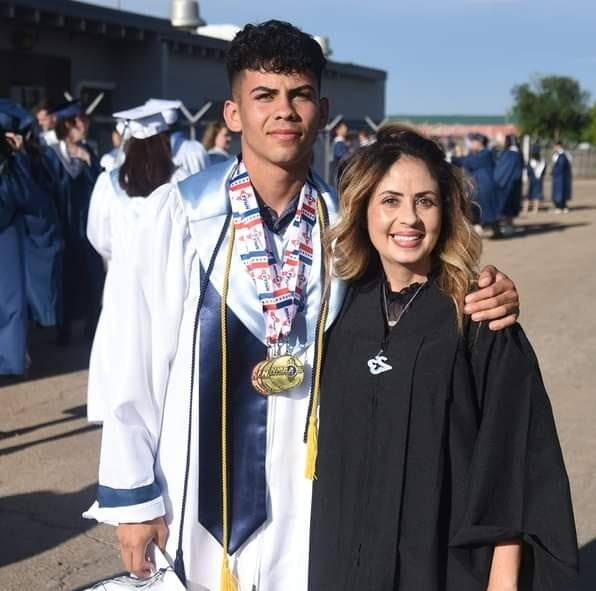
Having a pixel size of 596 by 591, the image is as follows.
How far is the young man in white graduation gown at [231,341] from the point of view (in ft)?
8.98

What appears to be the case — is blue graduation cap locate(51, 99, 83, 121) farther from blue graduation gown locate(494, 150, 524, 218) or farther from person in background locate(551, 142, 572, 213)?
person in background locate(551, 142, 572, 213)

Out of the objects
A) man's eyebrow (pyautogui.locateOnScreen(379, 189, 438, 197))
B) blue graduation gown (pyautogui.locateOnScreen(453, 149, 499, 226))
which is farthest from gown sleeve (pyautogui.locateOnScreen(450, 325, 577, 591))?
blue graduation gown (pyautogui.locateOnScreen(453, 149, 499, 226))

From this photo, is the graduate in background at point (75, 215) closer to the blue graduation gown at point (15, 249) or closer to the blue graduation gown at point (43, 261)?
the blue graduation gown at point (43, 261)

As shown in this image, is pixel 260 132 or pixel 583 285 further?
pixel 583 285

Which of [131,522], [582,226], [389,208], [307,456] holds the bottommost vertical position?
[582,226]

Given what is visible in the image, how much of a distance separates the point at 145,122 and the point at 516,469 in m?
4.35

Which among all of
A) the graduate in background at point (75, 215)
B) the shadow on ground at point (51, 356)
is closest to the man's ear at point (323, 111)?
the shadow on ground at point (51, 356)

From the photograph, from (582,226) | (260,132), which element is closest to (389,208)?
(260,132)

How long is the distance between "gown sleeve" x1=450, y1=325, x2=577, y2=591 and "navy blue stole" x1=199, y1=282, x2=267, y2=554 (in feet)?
1.79

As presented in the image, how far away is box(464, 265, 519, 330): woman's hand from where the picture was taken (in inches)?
101

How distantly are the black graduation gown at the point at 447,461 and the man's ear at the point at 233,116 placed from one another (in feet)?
2.23

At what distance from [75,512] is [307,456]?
2912 millimetres

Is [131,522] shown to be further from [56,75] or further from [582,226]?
[582,226]

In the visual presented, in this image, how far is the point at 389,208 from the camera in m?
2.67
